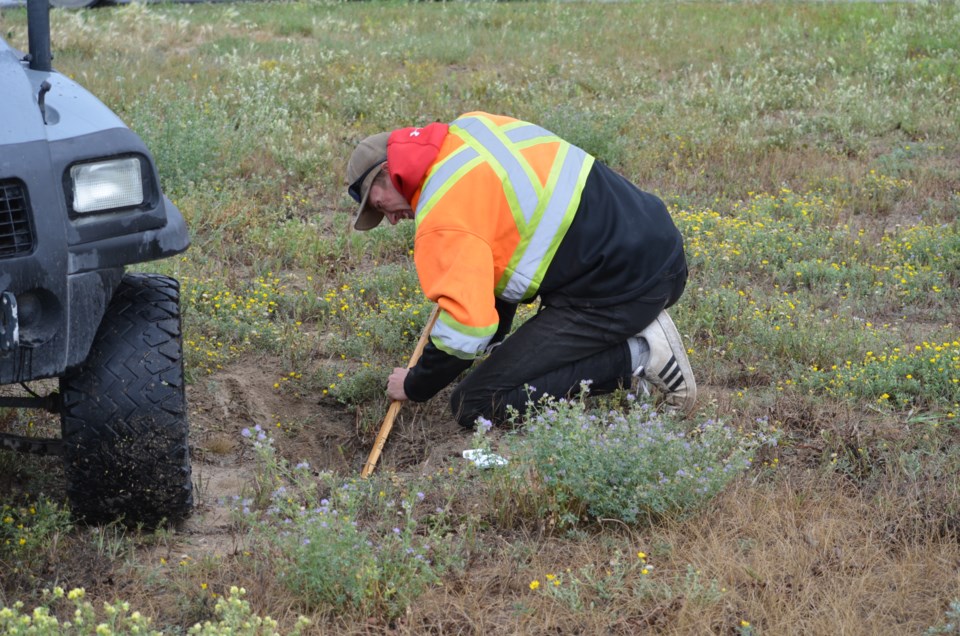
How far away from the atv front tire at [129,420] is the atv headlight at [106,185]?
544mm

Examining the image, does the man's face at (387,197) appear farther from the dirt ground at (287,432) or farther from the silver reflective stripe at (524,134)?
the dirt ground at (287,432)

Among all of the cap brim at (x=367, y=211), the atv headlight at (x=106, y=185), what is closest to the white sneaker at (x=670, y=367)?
the cap brim at (x=367, y=211)

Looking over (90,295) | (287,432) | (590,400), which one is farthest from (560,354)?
(90,295)

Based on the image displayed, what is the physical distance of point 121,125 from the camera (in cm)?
349

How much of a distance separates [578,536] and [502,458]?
52cm

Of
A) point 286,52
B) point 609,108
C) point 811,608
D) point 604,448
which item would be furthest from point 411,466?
point 286,52

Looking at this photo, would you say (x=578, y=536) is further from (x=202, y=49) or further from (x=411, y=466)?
(x=202, y=49)

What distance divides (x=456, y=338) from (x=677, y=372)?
1.16m

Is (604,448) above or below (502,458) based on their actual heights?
above

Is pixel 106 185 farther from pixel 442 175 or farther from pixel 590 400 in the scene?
pixel 590 400

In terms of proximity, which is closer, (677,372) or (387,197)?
(387,197)

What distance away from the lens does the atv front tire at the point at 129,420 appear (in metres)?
3.64

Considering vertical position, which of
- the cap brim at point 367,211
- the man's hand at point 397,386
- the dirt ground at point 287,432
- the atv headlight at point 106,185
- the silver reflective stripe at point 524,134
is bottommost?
the dirt ground at point 287,432

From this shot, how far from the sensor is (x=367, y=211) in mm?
4789
